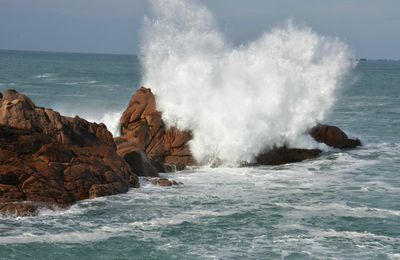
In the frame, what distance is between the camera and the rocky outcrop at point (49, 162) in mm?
19156

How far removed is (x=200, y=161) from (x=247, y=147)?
7.70 feet

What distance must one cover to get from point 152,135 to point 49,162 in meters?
8.33

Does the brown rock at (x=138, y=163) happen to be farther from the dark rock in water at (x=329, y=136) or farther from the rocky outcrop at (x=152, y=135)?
the dark rock in water at (x=329, y=136)

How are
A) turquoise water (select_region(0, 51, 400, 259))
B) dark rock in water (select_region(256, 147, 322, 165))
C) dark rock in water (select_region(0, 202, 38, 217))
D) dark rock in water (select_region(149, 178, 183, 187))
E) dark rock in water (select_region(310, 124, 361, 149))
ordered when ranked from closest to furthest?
turquoise water (select_region(0, 51, 400, 259))
dark rock in water (select_region(0, 202, 38, 217))
dark rock in water (select_region(149, 178, 183, 187))
dark rock in water (select_region(256, 147, 322, 165))
dark rock in water (select_region(310, 124, 361, 149))

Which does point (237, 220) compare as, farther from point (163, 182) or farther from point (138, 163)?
point (138, 163)

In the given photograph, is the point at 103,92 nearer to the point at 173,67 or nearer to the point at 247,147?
the point at 173,67

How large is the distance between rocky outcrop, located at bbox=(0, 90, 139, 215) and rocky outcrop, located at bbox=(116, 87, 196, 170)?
13.0ft

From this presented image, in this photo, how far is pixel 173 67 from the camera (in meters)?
33.0

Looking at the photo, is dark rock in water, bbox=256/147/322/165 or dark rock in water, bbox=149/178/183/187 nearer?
dark rock in water, bbox=149/178/183/187

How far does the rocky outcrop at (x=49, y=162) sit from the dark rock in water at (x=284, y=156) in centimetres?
778

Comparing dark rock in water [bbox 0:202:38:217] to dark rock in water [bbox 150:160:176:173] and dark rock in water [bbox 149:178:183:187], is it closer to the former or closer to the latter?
dark rock in water [bbox 149:178:183:187]

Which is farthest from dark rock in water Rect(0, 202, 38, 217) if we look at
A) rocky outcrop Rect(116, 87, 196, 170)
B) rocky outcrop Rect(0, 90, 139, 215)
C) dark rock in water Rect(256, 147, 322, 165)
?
dark rock in water Rect(256, 147, 322, 165)

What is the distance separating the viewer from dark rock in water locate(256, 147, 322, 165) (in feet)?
94.0

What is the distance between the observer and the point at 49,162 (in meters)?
20.3
